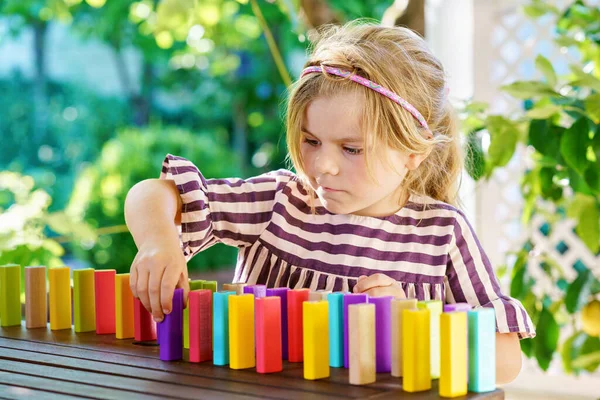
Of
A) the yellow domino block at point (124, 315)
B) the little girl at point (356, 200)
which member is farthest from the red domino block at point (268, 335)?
the yellow domino block at point (124, 315)

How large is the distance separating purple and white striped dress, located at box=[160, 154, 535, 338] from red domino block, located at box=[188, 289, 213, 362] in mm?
393

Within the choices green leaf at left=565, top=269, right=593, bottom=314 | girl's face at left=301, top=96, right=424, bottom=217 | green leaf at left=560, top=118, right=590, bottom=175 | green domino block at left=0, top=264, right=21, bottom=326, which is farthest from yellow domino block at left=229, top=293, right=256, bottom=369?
green leaf at left=565, top=269, right=593, bottom=314

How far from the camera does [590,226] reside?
209 centimetres

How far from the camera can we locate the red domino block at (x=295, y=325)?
1135 millimetres

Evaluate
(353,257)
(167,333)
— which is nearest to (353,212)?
(353,257)

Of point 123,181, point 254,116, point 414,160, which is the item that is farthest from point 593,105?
point 254,116

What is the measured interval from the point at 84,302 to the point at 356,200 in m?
0.51

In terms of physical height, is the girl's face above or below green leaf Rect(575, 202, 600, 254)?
Answer: above

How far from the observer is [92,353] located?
1.22 metres

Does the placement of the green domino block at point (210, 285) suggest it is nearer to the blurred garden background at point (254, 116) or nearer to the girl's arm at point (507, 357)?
the girl's arm at point (507, 357)

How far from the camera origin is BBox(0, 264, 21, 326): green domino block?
4.93 ft

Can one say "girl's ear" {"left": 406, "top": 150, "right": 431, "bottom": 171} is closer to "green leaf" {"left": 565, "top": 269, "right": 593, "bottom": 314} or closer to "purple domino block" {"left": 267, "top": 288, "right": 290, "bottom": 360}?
"purple domino block" {"left": 267, "top": 288, "right": 290, "bottom": 360}

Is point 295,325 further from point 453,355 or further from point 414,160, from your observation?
point 414,160

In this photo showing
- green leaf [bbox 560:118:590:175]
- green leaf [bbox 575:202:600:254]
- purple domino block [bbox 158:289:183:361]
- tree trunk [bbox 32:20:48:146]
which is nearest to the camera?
purple domino block [bbox 158:289:183:361]
